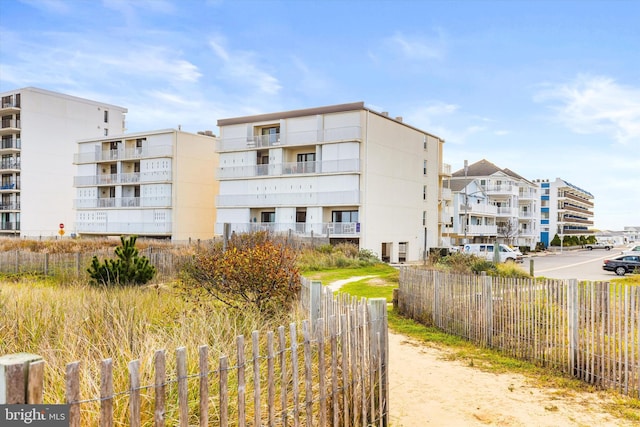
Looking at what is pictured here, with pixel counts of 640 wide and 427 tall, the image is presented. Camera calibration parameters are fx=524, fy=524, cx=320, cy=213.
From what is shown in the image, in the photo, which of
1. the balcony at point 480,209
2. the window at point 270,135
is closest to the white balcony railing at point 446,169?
the balcony at point 480,209

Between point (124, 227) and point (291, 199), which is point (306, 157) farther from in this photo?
point (124, 227)

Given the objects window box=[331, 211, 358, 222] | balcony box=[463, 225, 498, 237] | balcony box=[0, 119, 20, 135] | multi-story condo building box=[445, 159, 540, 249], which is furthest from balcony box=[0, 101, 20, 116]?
balcony box=[463, 225, 498, 237]

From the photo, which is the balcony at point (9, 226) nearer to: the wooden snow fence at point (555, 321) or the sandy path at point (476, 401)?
the wooden snow fence at point (555, 321)

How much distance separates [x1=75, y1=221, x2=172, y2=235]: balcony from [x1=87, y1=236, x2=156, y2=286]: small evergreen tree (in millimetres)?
36567

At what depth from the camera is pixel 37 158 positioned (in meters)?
59.5

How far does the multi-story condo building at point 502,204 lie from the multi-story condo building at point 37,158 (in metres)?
46.2

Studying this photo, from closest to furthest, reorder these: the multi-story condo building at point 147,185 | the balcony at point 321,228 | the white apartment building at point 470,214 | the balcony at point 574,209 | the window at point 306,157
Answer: the balcony at point 321,228 < the window at point 306,157 < the multi-story condo building at point 147,185 < the white apartment building at point 470,214 < the balcony at point 574,209

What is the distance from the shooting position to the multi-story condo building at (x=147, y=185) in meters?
51.6

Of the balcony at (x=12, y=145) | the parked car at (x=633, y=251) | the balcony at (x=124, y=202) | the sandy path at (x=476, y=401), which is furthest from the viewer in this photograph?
the balcony at (x=12, y=145)

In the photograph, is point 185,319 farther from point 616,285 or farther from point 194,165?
point 194,165

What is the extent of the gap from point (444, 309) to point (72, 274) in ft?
48.2

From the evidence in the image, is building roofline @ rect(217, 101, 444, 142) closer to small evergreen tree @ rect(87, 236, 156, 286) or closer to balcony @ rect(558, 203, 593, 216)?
small evergreen tree @ rect(87, 236, 156, 286)

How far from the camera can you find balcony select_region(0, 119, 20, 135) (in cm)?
5841

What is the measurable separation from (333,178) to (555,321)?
111 ft
